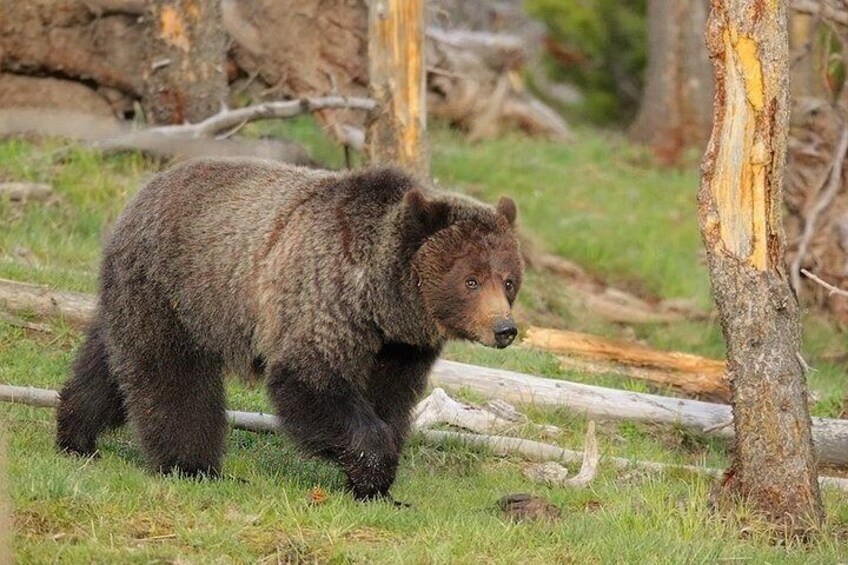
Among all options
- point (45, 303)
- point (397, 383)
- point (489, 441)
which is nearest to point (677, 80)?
point (45, 303)

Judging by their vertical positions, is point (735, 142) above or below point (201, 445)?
above

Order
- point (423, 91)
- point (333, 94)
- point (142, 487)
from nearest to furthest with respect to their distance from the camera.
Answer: point (142, 487), point (423, 91), point (333, 94)

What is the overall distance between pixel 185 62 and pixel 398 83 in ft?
7.60

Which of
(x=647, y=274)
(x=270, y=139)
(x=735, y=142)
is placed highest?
(x=735, y=142)

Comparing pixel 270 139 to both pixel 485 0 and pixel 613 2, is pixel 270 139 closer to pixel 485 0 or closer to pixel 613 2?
pixel 613 2

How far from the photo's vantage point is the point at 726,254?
6.93 metres

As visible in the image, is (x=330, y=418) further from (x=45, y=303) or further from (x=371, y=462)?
(x=45, y=303)

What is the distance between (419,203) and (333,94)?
6.45 metres

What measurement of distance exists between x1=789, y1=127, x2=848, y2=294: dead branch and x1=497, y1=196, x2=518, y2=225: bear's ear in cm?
640

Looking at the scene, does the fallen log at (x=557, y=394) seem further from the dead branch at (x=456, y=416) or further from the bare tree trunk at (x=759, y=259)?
the bare tree trunk at (x=759, y=259)

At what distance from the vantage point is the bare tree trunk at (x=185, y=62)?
13.0 meters

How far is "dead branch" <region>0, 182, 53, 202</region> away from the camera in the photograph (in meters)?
11.9

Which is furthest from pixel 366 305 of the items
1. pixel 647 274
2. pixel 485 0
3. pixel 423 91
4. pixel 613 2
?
pixel 485 0

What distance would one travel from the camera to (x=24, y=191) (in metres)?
12.0
